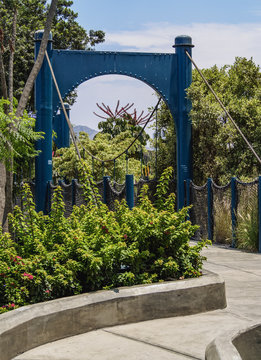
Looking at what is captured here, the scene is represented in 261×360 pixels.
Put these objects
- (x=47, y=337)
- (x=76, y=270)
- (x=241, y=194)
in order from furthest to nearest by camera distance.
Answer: (x=241, y=194), (x=76, y=270), (x=47, y=337)

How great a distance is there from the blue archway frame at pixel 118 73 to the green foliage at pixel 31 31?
45.0 ft


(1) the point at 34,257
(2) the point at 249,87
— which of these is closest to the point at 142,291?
(1) the point at 34,257

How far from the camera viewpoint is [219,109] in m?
16.3

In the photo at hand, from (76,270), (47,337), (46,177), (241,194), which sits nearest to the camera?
(47,337)

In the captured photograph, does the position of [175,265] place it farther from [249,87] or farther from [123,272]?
[249,87]

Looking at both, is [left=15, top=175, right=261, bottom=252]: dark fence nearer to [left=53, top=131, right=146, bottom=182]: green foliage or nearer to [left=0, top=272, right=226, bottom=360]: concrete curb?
[left=0, top=272, right=226, bottom=360]: concrete curb

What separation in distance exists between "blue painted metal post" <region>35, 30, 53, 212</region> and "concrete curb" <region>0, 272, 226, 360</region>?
10190 millimetres

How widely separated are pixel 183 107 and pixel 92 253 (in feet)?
36.0

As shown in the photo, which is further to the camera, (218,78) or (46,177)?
(218,78)

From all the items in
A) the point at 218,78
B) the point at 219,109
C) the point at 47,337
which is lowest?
the point at 47,337

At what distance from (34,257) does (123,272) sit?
3.22 ft

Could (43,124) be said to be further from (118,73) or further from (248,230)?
(248,230)

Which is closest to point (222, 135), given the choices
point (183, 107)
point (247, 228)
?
point (183, 107)

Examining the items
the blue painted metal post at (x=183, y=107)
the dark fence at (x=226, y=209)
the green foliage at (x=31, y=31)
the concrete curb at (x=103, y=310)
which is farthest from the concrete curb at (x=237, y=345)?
the green foliage at (x=31, y=31)
